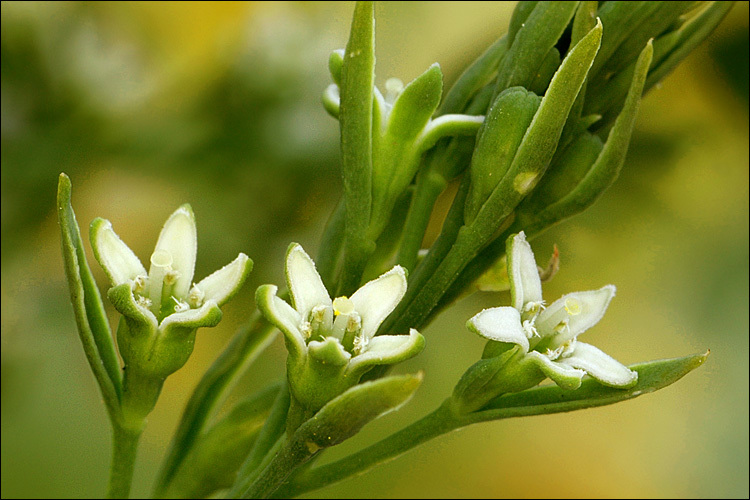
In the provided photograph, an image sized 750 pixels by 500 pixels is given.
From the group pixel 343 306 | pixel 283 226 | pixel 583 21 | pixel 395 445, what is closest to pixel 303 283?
pixel 343 306

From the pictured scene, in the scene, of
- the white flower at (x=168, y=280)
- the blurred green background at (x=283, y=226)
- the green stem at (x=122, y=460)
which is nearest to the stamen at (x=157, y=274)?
the white flower at (x=168, y=280)

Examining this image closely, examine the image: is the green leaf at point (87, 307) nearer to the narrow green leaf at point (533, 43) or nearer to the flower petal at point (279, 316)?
the flower petal at point (279, 316)

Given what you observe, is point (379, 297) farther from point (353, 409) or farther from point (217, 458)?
point (217, 458)

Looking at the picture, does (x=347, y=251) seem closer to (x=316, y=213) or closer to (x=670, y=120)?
(x=316, y=213)

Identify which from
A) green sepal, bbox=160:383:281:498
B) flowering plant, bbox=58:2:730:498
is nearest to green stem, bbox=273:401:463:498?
flowering plant, bbox=58:2:730:498

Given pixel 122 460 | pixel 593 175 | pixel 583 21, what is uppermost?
pixel 583 21

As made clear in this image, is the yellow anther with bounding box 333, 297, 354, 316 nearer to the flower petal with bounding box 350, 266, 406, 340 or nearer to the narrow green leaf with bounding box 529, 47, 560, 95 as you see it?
the flower petal with bounding box 350, 266, 406, 340
